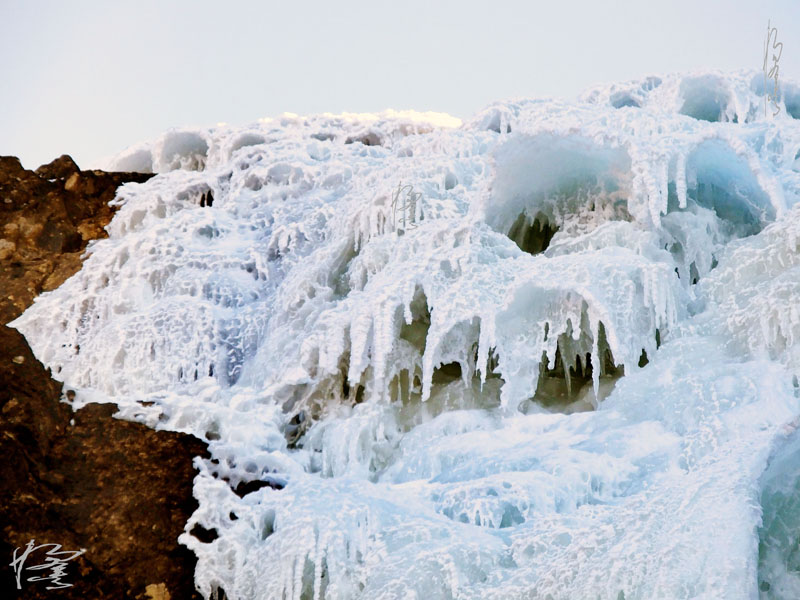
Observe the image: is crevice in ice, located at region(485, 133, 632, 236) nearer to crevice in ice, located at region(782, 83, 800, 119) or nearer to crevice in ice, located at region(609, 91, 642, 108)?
crevice in ice, located at region(609, 91, 642, 108)

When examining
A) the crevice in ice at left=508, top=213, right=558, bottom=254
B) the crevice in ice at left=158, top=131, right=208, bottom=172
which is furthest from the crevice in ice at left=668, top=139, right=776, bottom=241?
the crevice in ice at left=158, top=131, right=208, bottom=172

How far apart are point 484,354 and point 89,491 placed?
8.57 feet

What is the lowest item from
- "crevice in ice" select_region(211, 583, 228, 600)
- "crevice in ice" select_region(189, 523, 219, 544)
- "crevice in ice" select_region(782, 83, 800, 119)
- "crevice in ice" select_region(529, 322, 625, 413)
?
"crevice in ice" select_region(211, 583, 228, 600)

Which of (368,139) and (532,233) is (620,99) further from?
(532,233)

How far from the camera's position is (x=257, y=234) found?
9117mm

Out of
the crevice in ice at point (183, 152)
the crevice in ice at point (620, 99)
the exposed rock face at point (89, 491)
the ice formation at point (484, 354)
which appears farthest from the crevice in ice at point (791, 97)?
the exposed rock face at point (89, 491)

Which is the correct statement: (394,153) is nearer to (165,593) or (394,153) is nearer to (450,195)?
(450,195)

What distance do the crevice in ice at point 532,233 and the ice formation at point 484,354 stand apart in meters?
0.03
